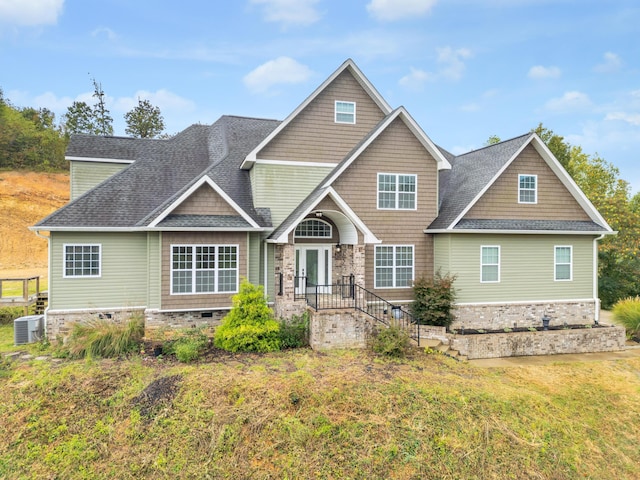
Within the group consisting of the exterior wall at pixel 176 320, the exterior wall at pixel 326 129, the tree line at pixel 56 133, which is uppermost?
the tree line at pixel 56 133

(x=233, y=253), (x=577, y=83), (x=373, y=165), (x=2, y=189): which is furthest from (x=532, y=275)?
(x=2, y=189)

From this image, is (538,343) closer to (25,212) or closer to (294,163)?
(294,163)

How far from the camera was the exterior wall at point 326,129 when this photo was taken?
1460 centimetres

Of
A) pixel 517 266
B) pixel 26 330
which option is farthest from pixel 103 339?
pixel 517 266

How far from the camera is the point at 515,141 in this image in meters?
15.5

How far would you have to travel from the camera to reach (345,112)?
1521 cm

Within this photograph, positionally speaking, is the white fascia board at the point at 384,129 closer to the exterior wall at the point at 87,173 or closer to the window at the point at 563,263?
the window at the point at 563,263

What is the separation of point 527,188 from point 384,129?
638 centimetres

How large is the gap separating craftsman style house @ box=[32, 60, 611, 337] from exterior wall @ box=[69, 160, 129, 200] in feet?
0.14

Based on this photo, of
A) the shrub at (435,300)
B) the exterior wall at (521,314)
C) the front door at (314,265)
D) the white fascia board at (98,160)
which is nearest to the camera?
the shrub at (435,300)

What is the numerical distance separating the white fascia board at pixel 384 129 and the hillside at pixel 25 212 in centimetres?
2977

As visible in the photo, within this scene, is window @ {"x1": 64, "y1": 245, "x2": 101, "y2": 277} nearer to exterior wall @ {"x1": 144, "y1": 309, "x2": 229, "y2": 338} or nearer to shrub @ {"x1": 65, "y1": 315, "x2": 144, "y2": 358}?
shrub @ {"x1": 65, "y1": 315, "x2": 144, "y2": 358}

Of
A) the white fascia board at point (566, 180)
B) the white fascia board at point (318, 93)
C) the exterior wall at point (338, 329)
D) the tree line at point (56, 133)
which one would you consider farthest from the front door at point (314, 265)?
the tree line at point (56, 133)

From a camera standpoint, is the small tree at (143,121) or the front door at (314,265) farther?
the small tree at (143,121)
